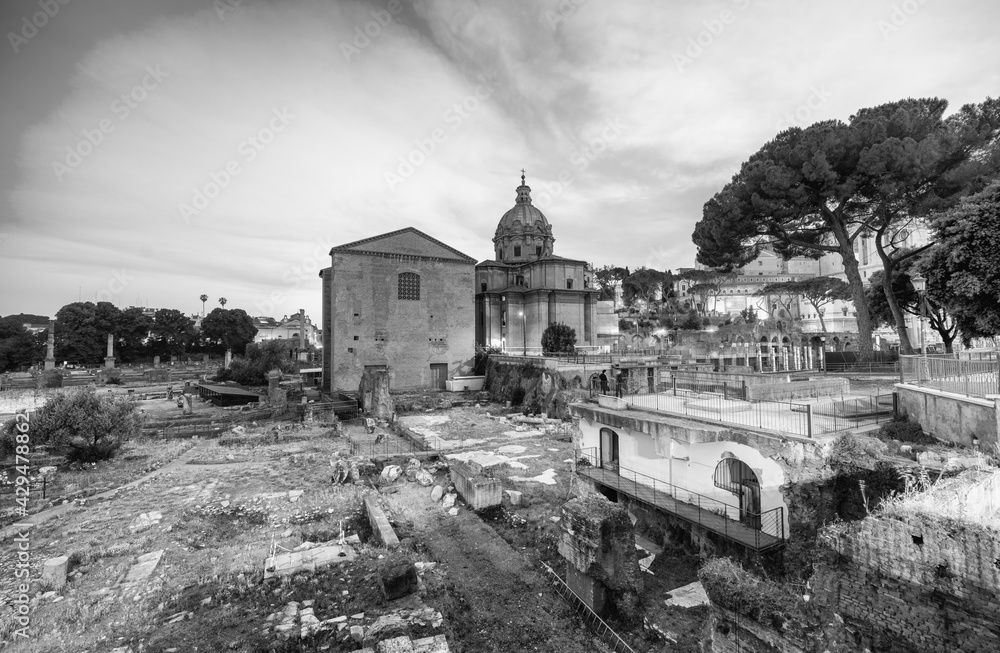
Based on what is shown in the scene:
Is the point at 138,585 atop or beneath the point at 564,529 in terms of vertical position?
beneath

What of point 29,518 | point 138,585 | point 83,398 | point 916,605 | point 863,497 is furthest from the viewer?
point 83,398

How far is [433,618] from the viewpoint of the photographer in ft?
18.4

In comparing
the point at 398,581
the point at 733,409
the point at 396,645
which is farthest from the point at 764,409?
the point at 396,645

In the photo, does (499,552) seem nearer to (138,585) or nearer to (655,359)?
(138,585)

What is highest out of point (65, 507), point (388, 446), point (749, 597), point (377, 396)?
point (749, 597)

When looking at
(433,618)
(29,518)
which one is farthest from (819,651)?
(29,518)

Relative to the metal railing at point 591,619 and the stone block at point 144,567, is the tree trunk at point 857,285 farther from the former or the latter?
the stone block at point 144,567

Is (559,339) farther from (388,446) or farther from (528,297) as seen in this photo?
(388,446)

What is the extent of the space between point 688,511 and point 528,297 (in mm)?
34369

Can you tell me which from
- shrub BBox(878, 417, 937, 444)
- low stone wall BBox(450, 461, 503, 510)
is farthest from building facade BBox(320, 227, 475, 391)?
shrub BBox(878, 417, 937, 444)

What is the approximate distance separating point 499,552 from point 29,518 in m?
10.4

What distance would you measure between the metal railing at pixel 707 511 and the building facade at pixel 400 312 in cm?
2395

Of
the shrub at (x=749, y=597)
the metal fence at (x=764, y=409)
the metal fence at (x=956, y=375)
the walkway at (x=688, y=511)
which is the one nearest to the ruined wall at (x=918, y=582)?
the walkway at (x=688, y=511)

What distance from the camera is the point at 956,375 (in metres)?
7.76
